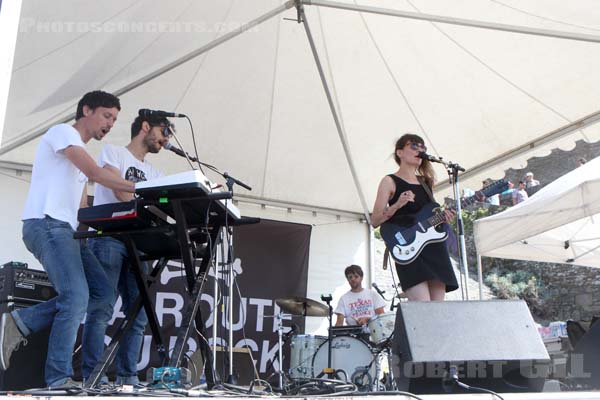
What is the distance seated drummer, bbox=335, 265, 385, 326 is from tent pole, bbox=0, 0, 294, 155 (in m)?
2.59

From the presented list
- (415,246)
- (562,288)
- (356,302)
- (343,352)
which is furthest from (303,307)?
(562,288)

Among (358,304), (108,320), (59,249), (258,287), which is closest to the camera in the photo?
(59,249)

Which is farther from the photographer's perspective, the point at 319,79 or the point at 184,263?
the point at 319,79

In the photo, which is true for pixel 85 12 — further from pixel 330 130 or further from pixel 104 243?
pixel 330 130

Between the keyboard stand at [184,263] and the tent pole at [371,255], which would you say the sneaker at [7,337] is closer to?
the keyboard stand at [184,263]

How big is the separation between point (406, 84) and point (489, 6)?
0.98 metres

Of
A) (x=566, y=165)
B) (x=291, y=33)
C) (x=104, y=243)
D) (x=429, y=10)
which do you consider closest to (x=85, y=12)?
(x=291, y=33)

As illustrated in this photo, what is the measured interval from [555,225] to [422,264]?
10.7 feet

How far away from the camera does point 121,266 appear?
9.77ft

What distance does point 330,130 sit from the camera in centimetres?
529

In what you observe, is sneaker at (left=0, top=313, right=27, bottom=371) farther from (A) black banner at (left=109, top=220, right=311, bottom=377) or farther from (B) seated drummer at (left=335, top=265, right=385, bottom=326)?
(B) seated drummer at (left=335, top=265, right=385, bottom=326)

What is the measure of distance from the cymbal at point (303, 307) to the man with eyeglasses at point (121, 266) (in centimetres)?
233

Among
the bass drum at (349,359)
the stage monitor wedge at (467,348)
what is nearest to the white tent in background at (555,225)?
the bass drum at (349,359)

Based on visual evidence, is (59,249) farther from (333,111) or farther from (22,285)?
(333,111)
